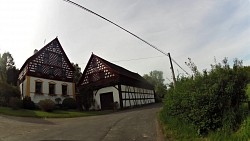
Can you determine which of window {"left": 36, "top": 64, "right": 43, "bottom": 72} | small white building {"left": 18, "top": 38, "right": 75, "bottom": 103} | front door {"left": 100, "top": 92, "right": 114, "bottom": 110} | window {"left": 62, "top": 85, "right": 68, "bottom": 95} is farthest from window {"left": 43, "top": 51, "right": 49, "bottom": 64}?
front door {"left": 100, "top": 92, "right": 114, "bottom": 110}

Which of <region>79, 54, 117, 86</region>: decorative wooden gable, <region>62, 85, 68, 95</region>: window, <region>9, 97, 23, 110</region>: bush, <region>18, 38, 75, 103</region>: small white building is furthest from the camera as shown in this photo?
<region>62, 85, 68, 95</region>: window

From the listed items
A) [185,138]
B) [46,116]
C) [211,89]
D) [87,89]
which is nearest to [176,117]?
[185,138]

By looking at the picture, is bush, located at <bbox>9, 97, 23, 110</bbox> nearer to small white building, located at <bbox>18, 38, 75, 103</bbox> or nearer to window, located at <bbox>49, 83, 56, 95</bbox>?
small white building, located at <bbox>18, 38, 75, 103</bbox>

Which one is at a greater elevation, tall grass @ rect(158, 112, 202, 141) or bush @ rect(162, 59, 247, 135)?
bush @ rect(162, 59, 247, 135)

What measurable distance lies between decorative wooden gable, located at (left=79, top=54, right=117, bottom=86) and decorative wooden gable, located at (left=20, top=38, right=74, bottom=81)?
3136 mm

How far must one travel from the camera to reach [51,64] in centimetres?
3422

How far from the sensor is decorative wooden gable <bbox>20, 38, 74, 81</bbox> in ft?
104

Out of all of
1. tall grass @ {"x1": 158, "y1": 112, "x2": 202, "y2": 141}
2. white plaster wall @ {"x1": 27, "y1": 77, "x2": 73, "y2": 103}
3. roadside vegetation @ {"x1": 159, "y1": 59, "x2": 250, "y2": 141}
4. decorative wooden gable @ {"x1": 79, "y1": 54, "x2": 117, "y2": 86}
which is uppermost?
decorative wooden gable @ {"x1": 79, "y1": 54, "x2": 117, "y2": 86}

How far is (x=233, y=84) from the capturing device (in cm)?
743

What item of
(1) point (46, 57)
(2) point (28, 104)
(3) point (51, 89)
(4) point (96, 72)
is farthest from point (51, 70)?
(2) point (28, 104)

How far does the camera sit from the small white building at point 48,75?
30.8 m

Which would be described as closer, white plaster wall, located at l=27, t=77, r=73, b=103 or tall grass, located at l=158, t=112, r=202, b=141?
tall grass, located at l=158, t=112, r=202, b=141

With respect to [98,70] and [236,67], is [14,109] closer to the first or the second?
[98,70]

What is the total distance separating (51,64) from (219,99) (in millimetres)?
29803
